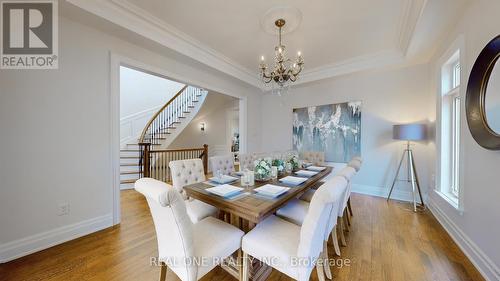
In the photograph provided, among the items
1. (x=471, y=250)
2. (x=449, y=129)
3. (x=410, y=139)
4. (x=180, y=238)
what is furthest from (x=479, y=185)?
(x=180, y=238)

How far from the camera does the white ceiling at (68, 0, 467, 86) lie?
2.07 metres

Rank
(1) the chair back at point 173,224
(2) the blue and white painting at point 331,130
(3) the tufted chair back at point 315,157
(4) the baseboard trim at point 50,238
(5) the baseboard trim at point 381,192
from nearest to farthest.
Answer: (1) the chair back at point 173,224, (4) the baseboard trim at point 50,238, (5) the baseboard trim at point 381,192, (3) the tufted chair back at point 315,157, (2) the blue and white painting at point 331,130

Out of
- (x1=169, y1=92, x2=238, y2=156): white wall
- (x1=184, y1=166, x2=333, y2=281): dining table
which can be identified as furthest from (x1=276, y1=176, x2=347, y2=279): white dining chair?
(x1=169, y1=92, x2=238, y2=156): white wall

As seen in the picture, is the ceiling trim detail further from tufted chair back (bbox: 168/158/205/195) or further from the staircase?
the staircase

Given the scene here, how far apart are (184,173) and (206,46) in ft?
7.20

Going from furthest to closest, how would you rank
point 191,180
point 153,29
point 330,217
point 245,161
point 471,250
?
point 245,161, point 153,29, point 191,180, point 471,250, point 330,217

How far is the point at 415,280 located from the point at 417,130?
91.4 inches

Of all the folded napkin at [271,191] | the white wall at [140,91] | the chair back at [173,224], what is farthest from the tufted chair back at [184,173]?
the white wall at [140,91]

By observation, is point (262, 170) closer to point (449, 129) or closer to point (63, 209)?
point (63, 209)

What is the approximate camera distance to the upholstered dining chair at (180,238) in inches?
40.0

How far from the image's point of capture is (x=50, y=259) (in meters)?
1.73

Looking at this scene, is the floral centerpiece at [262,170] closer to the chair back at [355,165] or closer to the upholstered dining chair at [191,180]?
the upholstered dining chair at [191,180]

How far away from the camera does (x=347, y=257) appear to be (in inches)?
70.6

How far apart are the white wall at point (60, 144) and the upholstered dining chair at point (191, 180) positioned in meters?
1.07
